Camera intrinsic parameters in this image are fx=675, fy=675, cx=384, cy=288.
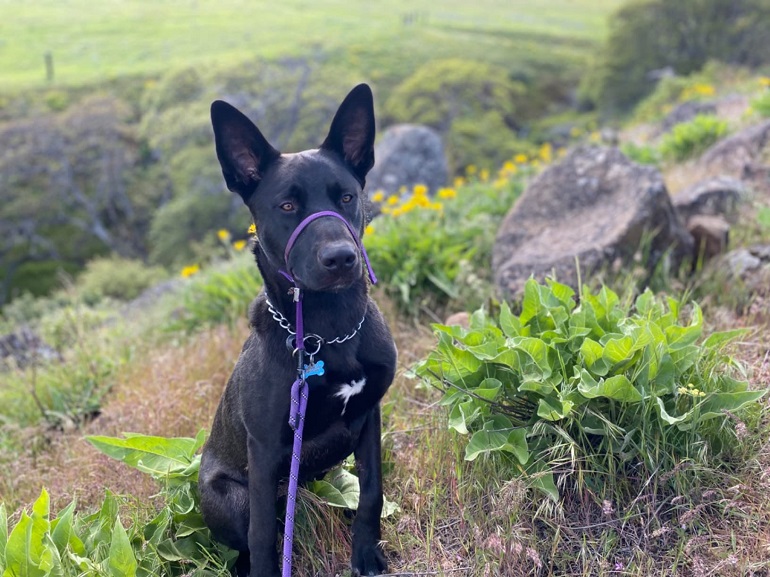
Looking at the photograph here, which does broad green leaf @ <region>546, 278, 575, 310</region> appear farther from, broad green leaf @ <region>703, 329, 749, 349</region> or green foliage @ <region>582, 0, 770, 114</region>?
green foliage @ <region>582, 0, 770, 114</region>

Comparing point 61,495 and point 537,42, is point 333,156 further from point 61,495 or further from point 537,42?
point 537,42

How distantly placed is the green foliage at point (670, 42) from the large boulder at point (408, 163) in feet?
60.2

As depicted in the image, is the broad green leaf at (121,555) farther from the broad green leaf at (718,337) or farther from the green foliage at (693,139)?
the green foliage at (693,139)

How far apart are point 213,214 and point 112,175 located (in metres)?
7.94

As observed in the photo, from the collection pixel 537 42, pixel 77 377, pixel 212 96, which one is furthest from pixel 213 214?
pixel 537 42

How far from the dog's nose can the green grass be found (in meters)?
28.0

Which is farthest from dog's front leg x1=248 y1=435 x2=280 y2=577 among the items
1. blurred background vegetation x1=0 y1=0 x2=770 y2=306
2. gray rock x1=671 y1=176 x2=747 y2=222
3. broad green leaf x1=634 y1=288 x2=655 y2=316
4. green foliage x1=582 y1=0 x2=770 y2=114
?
green foliage x1=582 y1=0 x2=770 y2=114

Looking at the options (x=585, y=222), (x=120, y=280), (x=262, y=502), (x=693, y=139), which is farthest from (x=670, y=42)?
(x=262, y=502)

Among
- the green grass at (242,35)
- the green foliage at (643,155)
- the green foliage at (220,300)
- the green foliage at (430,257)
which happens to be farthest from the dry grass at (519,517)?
the green grass at (242,35)

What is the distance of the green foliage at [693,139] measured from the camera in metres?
8.12

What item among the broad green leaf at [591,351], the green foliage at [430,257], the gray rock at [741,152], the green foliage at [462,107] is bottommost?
the green foliage at [462,107]

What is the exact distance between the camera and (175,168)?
26688mm

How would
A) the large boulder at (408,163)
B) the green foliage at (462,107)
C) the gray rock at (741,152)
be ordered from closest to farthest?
the gray rock at (741,152), the large boulder at (408,163), the green foliage at (462,107)

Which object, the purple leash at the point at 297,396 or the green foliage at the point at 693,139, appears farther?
the green foliage at the point at 693,139
